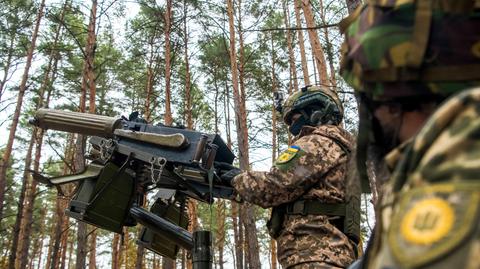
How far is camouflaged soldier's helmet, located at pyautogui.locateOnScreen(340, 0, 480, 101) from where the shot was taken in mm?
910

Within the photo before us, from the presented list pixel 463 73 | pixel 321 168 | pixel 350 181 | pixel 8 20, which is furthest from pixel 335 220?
pixel 8 20

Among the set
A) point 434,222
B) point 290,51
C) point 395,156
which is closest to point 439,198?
point 434,222

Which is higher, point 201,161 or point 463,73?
point 201,161

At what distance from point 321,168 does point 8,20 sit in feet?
54.4

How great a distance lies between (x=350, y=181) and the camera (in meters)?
1.53

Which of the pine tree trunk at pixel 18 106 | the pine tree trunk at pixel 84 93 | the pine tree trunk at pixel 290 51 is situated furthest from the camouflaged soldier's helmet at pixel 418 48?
the pine tree trunk at pixel 290 51

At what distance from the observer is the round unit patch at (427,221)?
612 mm

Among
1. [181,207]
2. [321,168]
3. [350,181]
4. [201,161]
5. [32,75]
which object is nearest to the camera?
[350,181]

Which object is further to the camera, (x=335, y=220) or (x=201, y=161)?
(x=201, y=161)

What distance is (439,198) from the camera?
637mm

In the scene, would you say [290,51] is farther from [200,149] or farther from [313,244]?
[313,244]

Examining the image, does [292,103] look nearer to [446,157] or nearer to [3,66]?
[446,157]

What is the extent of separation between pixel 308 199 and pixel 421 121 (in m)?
2.15

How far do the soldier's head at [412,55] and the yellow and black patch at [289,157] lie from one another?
201 cm
